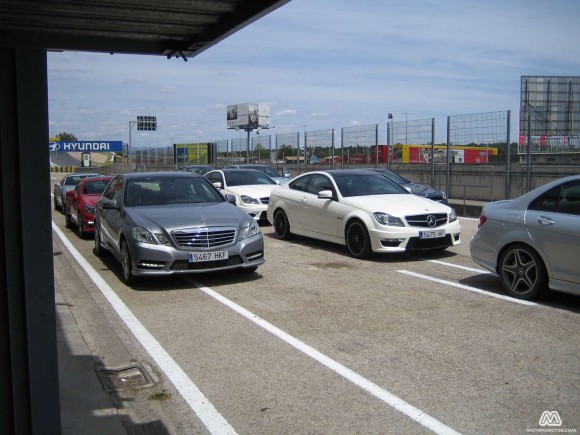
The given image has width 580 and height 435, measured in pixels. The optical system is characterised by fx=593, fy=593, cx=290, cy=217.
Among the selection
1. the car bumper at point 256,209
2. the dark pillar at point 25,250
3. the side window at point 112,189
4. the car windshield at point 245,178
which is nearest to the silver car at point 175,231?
the side window at point 112,189

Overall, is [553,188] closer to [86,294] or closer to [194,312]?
[194,312]

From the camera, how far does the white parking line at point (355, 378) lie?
3955mm

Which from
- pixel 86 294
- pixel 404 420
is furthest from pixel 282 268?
pixel 404 420

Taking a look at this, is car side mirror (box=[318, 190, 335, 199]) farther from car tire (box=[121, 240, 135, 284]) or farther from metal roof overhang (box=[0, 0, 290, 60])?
metal roof overhang (box=[0, 0, 290, 60])

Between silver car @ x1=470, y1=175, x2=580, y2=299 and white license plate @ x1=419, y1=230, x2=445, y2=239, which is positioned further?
white license plate @ x1=419, y1=230, x2=445, y2=239

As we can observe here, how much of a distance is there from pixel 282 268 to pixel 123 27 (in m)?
6.45

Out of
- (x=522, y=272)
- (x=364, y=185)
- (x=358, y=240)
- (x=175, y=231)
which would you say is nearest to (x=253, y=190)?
(x=364, y=185)

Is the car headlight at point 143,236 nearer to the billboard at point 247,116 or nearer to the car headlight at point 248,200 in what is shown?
the car headlight at point 248,200

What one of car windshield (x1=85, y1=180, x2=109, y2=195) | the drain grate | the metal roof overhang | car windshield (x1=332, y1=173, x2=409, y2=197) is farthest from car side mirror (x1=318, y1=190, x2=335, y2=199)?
the metal roof overhang

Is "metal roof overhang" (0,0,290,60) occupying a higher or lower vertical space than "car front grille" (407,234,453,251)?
higher

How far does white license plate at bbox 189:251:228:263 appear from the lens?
309 inches

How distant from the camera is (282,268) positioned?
9.47 m

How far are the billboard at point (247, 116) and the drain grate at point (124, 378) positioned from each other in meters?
70.1

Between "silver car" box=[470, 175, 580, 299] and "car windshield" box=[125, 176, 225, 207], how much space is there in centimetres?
427
